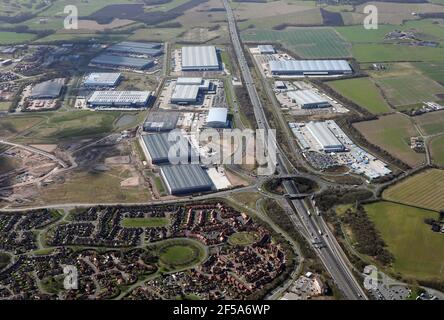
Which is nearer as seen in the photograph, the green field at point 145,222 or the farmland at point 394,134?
the green field at point 145,222

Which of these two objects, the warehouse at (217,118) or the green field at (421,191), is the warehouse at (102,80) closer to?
the warehouse at (217,118)

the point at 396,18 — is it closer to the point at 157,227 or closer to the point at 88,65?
the point at 88,65

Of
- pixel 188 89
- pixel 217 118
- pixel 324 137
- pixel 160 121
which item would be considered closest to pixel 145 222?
pixel 160 121

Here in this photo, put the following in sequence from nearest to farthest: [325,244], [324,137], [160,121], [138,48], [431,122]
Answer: [325,244] → [324,137] → [160,121] → [431,122] → [138,48]

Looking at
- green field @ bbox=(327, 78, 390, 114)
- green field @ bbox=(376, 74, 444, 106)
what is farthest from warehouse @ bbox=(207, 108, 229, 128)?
green field @ bbox=(376, 74, 444, 106)

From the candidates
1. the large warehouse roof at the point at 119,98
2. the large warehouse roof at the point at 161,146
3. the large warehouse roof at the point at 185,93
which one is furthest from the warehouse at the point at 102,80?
the large warehouse roof at the point at 161,146

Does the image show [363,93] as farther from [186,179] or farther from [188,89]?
[186,179]

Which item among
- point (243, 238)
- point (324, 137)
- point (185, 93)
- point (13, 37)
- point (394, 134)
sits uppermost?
point (13, 37)
